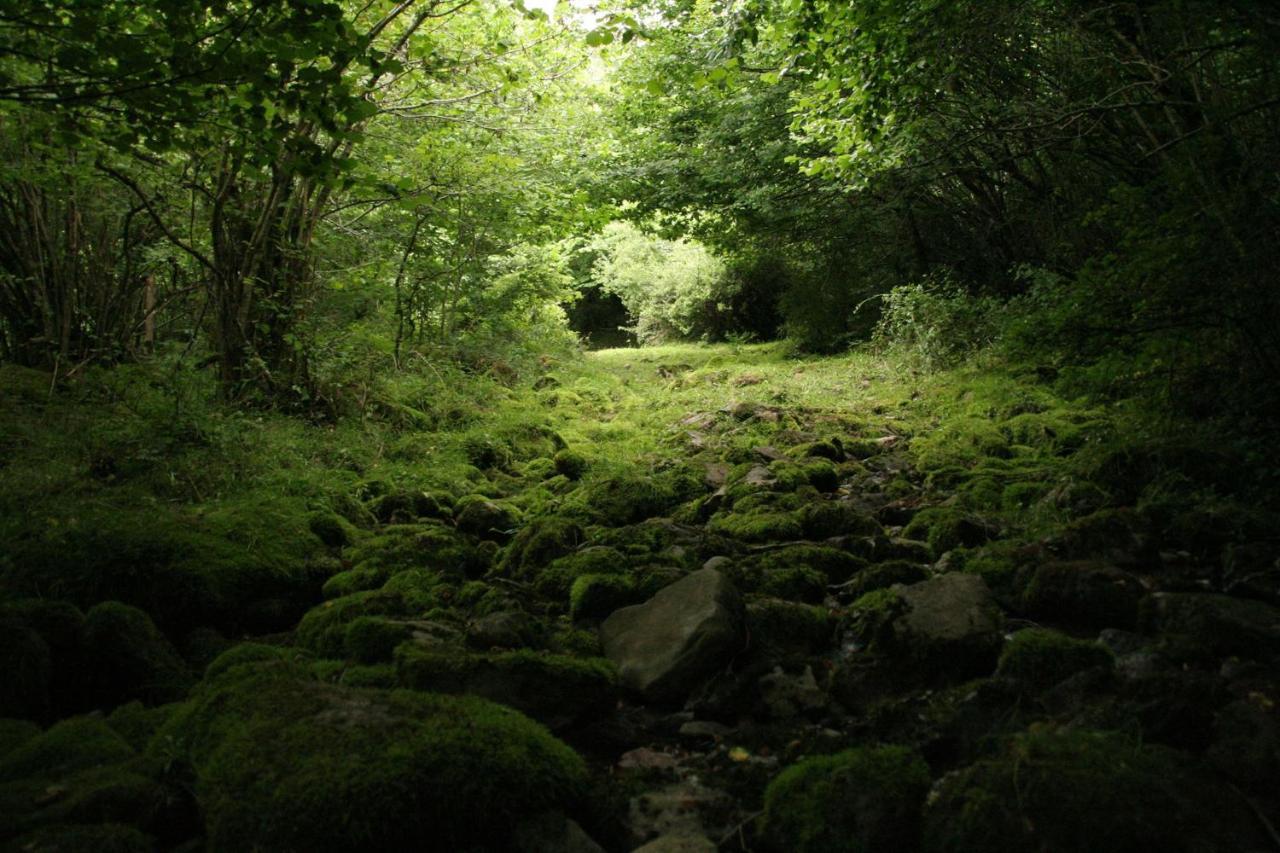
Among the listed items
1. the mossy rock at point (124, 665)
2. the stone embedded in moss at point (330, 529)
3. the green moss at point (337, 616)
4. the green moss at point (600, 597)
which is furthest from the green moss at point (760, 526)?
the mossy rock at point (124, 665)

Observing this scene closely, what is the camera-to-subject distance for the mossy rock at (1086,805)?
1.87m

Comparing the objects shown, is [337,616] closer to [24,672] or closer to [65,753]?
[24,672]

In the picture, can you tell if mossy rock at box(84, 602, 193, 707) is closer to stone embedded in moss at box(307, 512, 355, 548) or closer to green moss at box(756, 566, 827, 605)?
stone embedded in moss at box(307, 512, 355, 548)

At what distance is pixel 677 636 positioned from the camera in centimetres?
356

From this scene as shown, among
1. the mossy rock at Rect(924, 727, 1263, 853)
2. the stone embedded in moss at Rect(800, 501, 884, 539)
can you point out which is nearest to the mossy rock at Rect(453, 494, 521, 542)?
the stone embedded in moss at Rect(800, 501, 884, 539)

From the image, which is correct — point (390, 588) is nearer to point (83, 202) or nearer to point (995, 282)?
point (83, 202)

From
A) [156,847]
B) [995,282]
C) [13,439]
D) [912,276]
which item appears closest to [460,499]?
[13,439]

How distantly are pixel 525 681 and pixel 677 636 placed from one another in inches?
31.5

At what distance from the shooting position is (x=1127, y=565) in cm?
376

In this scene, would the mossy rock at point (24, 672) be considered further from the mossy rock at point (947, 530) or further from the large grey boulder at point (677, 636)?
the mossy rock at point (947, 530)

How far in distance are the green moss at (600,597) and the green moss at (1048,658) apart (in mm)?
2098

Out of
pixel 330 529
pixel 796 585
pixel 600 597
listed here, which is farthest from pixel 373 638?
pixel 796 585

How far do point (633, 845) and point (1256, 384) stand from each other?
4.67 meters

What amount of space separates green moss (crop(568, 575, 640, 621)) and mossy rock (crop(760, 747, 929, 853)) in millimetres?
1944
